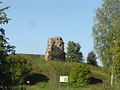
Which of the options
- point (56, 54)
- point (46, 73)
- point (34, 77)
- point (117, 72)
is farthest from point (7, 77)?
point (56, 54)

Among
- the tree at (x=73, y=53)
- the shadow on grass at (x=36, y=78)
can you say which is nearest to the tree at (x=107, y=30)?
the shadow on grass at (x=36, y=78)

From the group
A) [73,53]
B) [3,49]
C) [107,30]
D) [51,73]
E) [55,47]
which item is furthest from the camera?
[73,53]

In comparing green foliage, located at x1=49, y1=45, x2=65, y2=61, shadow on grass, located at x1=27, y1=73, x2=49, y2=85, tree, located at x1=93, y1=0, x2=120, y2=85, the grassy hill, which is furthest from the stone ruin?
tree, located at x1=93, y1=0, x2=120, y2=85

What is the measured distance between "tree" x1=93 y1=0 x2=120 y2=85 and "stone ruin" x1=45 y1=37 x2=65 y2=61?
6783cm

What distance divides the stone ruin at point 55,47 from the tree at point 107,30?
67.8 meters

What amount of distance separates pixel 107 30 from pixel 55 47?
229 feet

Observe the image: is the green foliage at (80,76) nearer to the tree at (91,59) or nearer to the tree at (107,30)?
the tree at (107,30)

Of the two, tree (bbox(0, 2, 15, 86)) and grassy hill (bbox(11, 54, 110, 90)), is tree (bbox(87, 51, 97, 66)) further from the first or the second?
tree (bbox(0, 2, 15, 86))

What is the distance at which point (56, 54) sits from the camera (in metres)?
124

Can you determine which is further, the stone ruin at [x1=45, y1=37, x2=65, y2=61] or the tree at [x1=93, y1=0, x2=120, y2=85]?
the stone ruin at [x1=45, y1=37, x2=65, y2=61]

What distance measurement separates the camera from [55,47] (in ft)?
406

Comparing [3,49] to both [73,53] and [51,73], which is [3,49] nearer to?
[51,73]

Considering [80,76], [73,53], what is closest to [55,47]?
[73,53]

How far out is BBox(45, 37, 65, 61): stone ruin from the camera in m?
124
